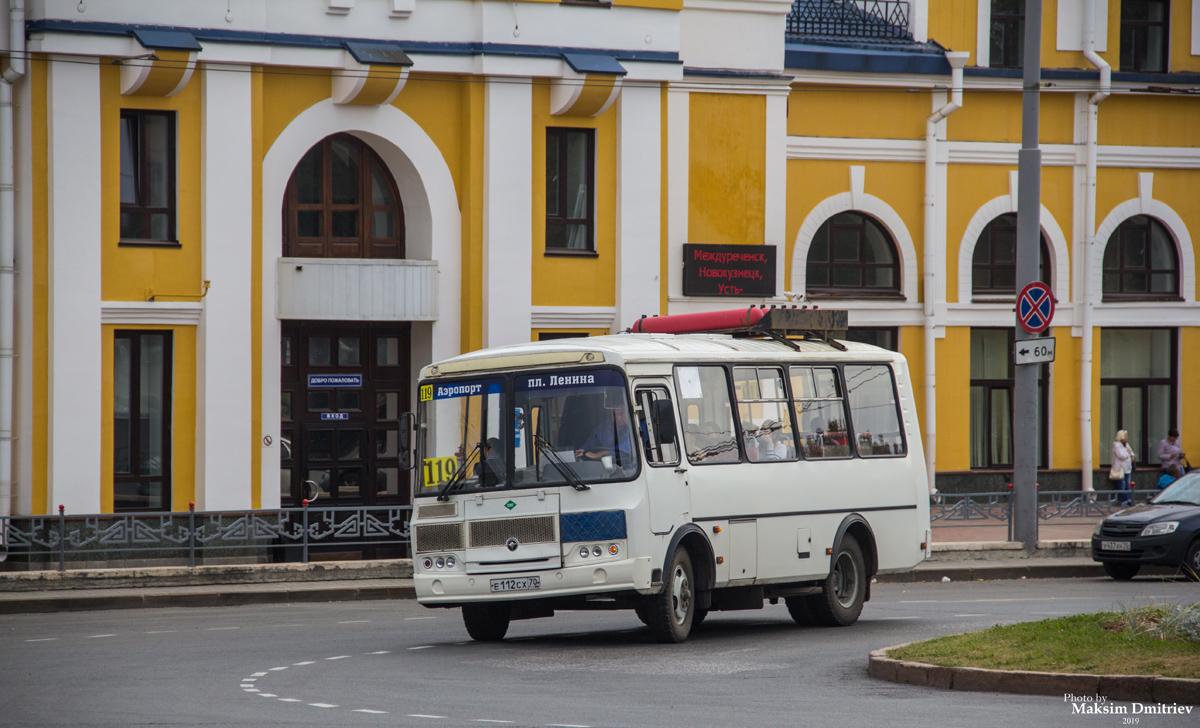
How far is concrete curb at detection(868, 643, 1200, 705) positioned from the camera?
9688 mm

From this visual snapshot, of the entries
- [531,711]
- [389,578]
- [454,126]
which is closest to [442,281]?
[454,126]

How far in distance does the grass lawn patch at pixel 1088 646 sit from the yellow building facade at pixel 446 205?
11849 mm

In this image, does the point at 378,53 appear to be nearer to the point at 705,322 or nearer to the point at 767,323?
the point at 705,322

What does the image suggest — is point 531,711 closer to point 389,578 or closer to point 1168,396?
point 389,578

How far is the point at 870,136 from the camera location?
1137 inches

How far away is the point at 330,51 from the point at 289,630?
10133 mm

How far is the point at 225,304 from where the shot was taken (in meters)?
22.2

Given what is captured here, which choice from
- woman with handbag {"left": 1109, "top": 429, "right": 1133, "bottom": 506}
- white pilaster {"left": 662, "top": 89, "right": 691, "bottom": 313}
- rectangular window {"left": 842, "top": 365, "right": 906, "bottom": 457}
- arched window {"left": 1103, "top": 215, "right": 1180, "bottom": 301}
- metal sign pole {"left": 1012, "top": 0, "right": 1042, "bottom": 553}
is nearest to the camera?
rectangular window {"left": 842, "top": 365, "right": 906, "bottom": 457}

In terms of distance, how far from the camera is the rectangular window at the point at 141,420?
21953 mm

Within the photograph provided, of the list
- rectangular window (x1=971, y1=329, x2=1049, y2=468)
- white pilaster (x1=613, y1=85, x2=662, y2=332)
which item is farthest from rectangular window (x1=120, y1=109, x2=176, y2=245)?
rectangular window (x1=971, y1=329, x2=1049, y2=468)

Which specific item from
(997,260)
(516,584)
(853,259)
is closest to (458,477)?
(516,584)

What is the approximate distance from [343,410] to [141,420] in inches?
127

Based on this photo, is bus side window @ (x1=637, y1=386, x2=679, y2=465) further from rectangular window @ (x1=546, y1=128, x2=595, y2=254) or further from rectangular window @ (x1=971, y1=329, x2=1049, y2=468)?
rectangular window @ (x1=971, y1=329, x2=1049, y2=468)

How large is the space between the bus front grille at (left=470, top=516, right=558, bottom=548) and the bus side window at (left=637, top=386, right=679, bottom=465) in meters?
1.07
